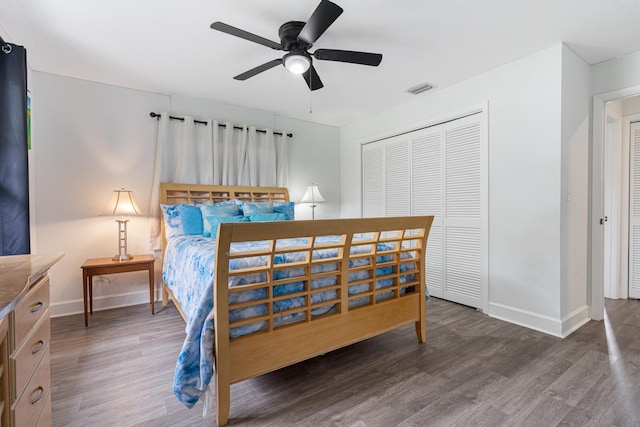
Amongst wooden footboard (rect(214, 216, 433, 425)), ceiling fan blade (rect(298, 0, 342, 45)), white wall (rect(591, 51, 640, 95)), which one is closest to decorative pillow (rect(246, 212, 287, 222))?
wooden footboard (rect(214, 216, 433, 425))

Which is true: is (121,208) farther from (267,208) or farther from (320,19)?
(320,19)

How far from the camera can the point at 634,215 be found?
3.47 meters

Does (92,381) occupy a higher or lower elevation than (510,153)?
lower

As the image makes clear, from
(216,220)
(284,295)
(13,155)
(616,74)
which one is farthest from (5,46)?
(616,74)

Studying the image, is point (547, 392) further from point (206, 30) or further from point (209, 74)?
point (209, 74)

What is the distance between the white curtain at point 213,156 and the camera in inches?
140

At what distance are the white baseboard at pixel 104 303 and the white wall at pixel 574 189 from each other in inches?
168

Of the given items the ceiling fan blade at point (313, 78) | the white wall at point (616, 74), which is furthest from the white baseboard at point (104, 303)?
the white wall at point (616, 74)

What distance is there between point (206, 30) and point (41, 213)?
2532 mm

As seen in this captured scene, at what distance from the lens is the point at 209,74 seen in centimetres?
309

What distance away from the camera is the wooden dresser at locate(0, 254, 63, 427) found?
80cm

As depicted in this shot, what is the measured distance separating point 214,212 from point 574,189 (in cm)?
353

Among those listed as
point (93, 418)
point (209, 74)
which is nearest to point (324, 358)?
point (93, 418)

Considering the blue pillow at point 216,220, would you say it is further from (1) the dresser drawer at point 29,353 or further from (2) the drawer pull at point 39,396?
(2) the drawer pull at point 39,396
